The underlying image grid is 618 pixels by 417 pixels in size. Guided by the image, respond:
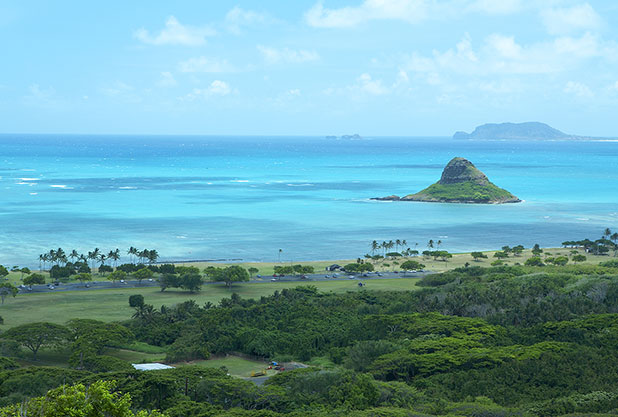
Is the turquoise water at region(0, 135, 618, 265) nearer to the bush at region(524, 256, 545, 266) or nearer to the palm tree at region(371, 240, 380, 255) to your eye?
the palm tree at region(371, 240, 380, 255)

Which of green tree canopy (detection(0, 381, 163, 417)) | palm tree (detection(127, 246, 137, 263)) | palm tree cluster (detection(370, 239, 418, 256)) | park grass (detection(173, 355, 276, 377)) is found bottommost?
park grass (detection(173, 355, 276, 377))

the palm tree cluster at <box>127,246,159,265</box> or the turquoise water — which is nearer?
the palm tree cluster at <box>127,246,159,265</box>

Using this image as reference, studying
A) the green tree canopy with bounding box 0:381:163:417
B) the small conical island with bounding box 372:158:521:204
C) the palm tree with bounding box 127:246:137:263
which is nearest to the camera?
the green tree canopy with bounding box 0:381:163:417

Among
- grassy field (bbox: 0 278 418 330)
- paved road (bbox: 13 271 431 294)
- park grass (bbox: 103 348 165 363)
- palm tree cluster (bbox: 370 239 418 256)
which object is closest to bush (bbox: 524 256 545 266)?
paved road (bbox: 13 271 431 294)

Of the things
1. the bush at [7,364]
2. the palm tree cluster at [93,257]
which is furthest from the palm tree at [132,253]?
the bush at [7,364]

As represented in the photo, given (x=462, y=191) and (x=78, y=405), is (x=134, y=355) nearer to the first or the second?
(x=78, y=405)

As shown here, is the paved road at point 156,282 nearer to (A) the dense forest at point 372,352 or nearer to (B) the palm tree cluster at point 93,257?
(B) the palm tree cluster at point 93,257

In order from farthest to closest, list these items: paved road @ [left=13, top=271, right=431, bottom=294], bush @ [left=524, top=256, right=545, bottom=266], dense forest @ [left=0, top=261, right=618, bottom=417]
Result: bush @ [left=524, top=256, right=545, bottom=266]
paved road @ [left=13, top=271, right=431, bottom=294]
dense forest @ [left=0, top=261, right=618, bottom=417]

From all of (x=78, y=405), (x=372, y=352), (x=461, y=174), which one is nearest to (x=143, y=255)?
(x=372, y=352)

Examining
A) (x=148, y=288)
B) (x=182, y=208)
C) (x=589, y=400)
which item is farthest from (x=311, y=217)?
(x=589, y=400)
